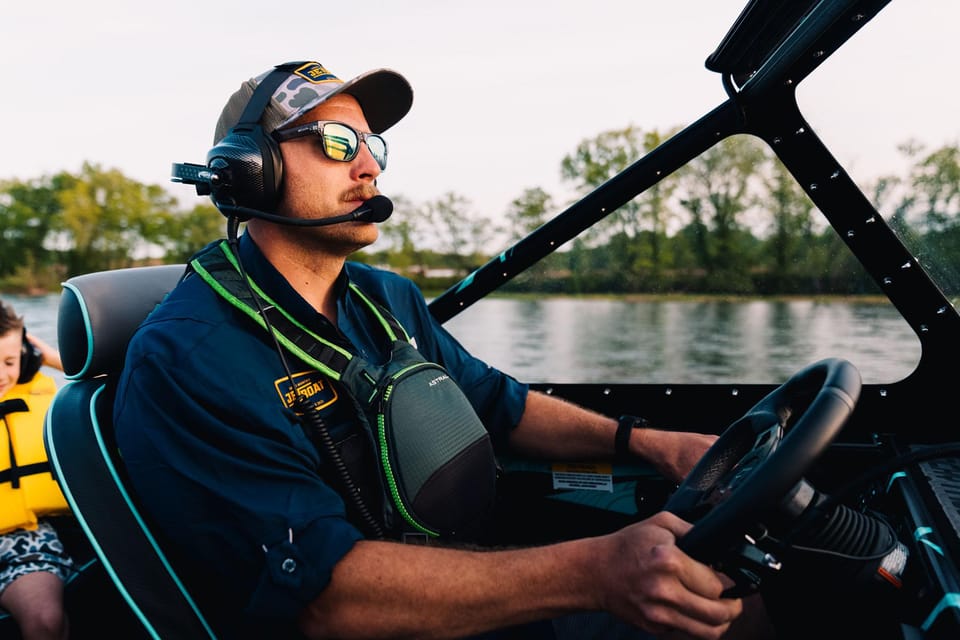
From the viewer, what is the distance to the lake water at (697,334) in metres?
1.70

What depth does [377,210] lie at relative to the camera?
4.21ft

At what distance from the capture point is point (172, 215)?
25859 millimetres

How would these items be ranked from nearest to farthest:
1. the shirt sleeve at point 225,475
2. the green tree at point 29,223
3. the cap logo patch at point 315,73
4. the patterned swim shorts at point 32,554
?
the shirt sleeve at point 225,475
the cap logo patch at point 315,73
the patterned swim shorts at point 32,554
the green tree at point 29,223

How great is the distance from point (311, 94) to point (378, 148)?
179 millimetres

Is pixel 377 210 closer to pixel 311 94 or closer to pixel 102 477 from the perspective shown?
pixel 311 94

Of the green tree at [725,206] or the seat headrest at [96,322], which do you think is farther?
the green tree at [725,206]

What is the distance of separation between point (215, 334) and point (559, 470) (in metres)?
0.96

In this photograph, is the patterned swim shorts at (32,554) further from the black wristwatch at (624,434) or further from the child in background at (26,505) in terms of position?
the black wristwatch at (624,434)

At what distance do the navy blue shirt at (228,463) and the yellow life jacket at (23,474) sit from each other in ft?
2.96

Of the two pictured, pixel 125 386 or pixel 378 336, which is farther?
pixel 378 336

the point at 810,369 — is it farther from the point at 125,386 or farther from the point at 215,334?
the point at 125,386

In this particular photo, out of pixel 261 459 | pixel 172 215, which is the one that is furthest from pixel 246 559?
pixel 172 215

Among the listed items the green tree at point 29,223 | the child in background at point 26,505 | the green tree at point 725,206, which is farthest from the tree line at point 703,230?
the green tree at point 29,223

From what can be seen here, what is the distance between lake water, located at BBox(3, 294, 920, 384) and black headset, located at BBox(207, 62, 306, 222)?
1.54 feet
